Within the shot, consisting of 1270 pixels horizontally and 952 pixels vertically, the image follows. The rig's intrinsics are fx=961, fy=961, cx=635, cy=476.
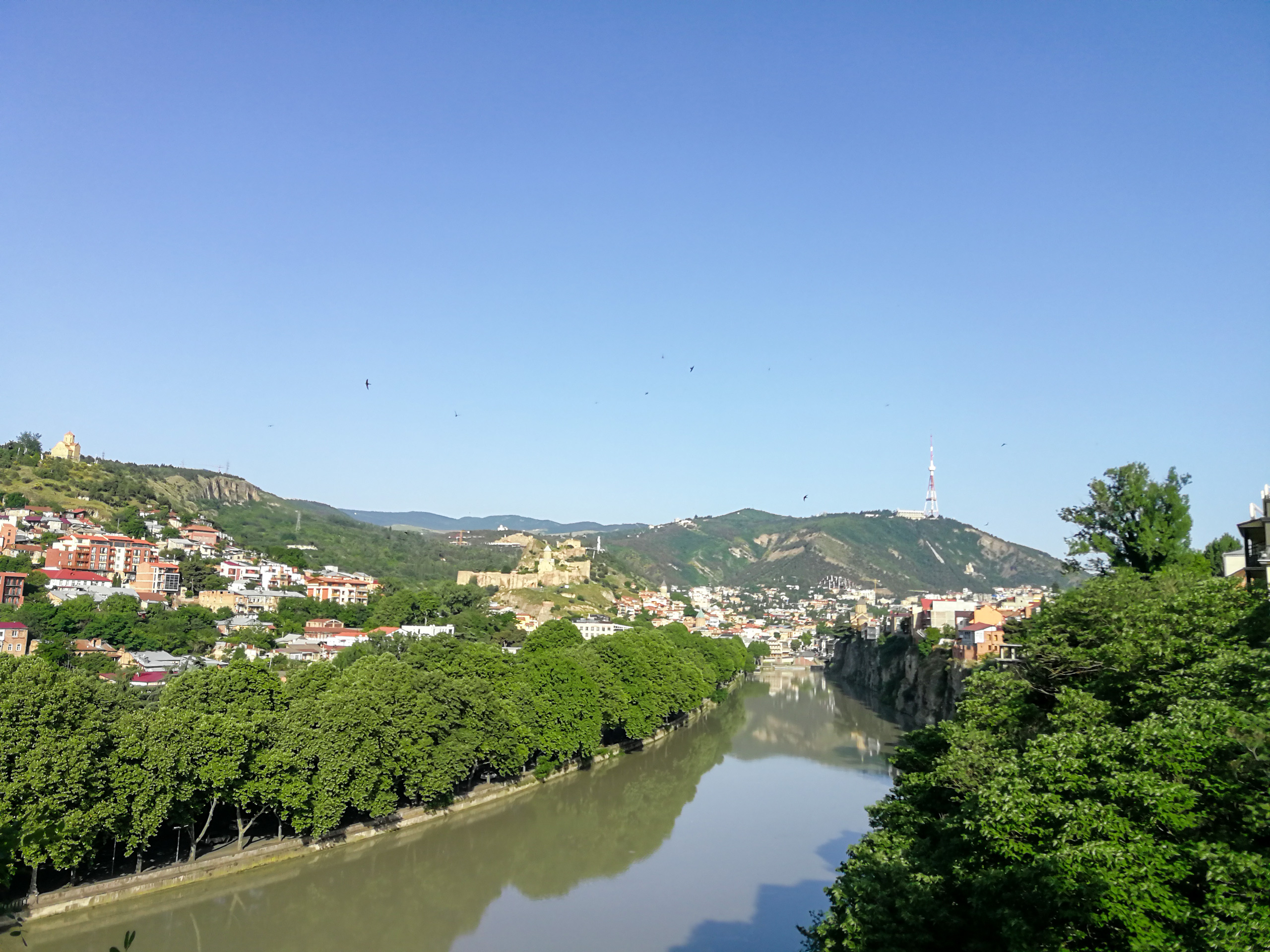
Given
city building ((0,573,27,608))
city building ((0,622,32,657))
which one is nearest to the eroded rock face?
city building ((0,573,27,608))

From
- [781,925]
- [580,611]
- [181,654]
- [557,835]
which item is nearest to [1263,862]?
[781,925]

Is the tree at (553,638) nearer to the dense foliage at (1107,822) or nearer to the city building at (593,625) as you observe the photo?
the dense foliage at (1107,822)

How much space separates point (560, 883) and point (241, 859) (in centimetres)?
675

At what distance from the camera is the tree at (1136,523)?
2792 cm

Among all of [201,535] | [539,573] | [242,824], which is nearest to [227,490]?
[201,535]

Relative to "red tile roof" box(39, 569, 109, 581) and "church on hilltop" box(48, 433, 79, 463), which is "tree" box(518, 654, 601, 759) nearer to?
"red tile roof" box(39, 569, 109, 581)

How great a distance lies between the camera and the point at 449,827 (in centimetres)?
2448

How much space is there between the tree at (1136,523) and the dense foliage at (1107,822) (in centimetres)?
1231

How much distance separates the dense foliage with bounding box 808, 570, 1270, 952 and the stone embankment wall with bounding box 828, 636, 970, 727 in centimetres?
1500

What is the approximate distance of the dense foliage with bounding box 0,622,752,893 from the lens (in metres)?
16.8

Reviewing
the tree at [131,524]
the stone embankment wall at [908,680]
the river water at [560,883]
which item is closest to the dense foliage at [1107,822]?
the river water at [560,883]

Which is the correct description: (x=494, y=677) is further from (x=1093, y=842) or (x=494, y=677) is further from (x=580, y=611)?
(x=580, y=611)

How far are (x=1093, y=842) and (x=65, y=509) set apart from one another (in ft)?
298

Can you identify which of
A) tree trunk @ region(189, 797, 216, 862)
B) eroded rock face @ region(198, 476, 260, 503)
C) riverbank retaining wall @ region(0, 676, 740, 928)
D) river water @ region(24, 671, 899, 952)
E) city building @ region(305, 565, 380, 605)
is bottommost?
river water @ region(24, 671, 899, 952)
